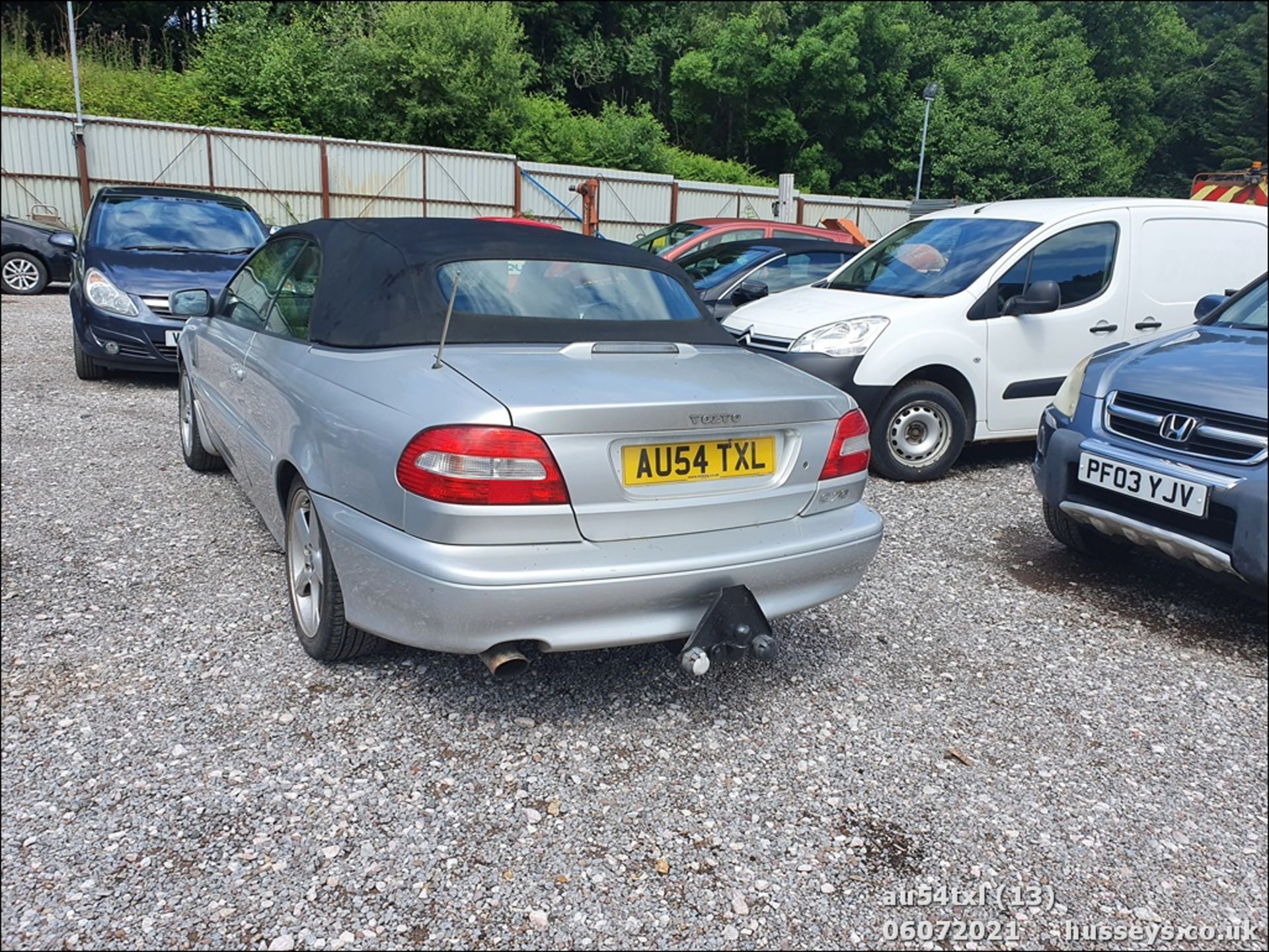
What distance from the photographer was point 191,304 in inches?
175

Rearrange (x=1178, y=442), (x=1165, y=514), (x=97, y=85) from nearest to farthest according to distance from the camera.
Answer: (x=1178, y=442), (x=1165, y=514), (x=97, y=85)

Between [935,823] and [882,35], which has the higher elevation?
[882,35]

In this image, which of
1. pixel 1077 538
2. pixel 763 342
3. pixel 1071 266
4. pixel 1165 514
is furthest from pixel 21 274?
pixel 1165 514

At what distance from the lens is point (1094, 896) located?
6.70 feet

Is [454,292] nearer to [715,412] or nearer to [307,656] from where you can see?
[715,412]

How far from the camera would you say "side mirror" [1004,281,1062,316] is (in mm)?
4426

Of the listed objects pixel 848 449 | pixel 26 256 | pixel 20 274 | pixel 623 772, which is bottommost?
pixel 623 772

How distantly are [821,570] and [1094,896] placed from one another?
1124 millimetres

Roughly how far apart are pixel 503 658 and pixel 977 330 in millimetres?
4009

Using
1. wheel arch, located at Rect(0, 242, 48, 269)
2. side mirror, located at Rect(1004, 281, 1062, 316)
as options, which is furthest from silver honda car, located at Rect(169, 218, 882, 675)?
wheel arch, located at Rect(0, 242, 48, 269)

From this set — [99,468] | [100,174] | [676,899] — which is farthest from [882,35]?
[676,899]

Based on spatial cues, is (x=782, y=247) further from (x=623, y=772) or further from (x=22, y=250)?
(x=22, y=250)

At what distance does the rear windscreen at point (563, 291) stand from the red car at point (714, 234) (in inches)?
258

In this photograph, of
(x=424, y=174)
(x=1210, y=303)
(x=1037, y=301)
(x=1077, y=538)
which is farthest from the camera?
(x=424, y=174)
